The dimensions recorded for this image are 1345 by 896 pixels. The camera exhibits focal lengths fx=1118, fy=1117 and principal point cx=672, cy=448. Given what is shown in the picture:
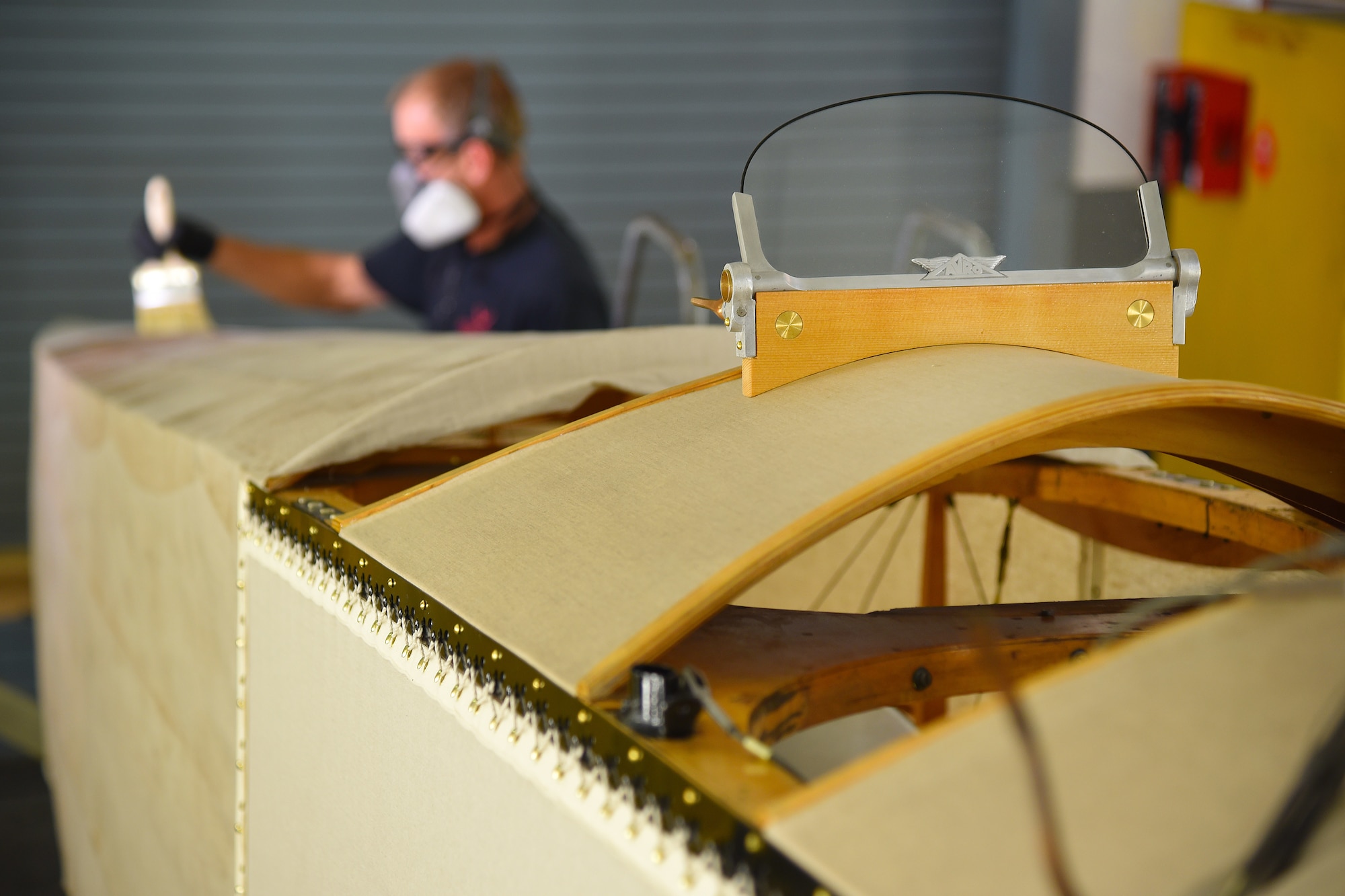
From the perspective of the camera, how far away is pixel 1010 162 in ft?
2.98

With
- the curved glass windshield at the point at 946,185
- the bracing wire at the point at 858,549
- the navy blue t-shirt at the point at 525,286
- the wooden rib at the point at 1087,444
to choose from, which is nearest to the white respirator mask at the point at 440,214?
the navy blue t-shirt at the point at 525,286

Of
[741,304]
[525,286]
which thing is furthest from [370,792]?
[525,286]

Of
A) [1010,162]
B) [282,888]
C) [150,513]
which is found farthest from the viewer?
[150,513]

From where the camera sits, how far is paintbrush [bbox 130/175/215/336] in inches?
116

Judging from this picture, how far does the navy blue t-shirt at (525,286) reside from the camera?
2.93 meters

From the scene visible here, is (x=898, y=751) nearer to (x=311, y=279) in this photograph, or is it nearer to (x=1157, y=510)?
(x=1157, y=510)

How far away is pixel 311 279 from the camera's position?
354 cm

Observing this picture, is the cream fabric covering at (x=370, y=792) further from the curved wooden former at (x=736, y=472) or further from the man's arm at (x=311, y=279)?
the man's arm at (x=311, y=279)

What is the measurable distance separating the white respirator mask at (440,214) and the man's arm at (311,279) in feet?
1.97

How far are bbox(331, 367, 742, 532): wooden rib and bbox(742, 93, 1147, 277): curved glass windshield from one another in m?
0.12

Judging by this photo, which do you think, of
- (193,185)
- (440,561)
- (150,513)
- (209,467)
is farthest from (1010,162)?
(193,185)

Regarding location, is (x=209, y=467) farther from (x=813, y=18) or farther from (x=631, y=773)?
(x=813, y=18)

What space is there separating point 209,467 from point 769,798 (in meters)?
0.99

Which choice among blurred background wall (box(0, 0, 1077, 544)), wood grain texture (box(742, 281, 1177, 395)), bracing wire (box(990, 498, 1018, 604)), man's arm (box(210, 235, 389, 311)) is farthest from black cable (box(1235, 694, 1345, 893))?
blurred background wall (box(0, 0, 1077, 544))
